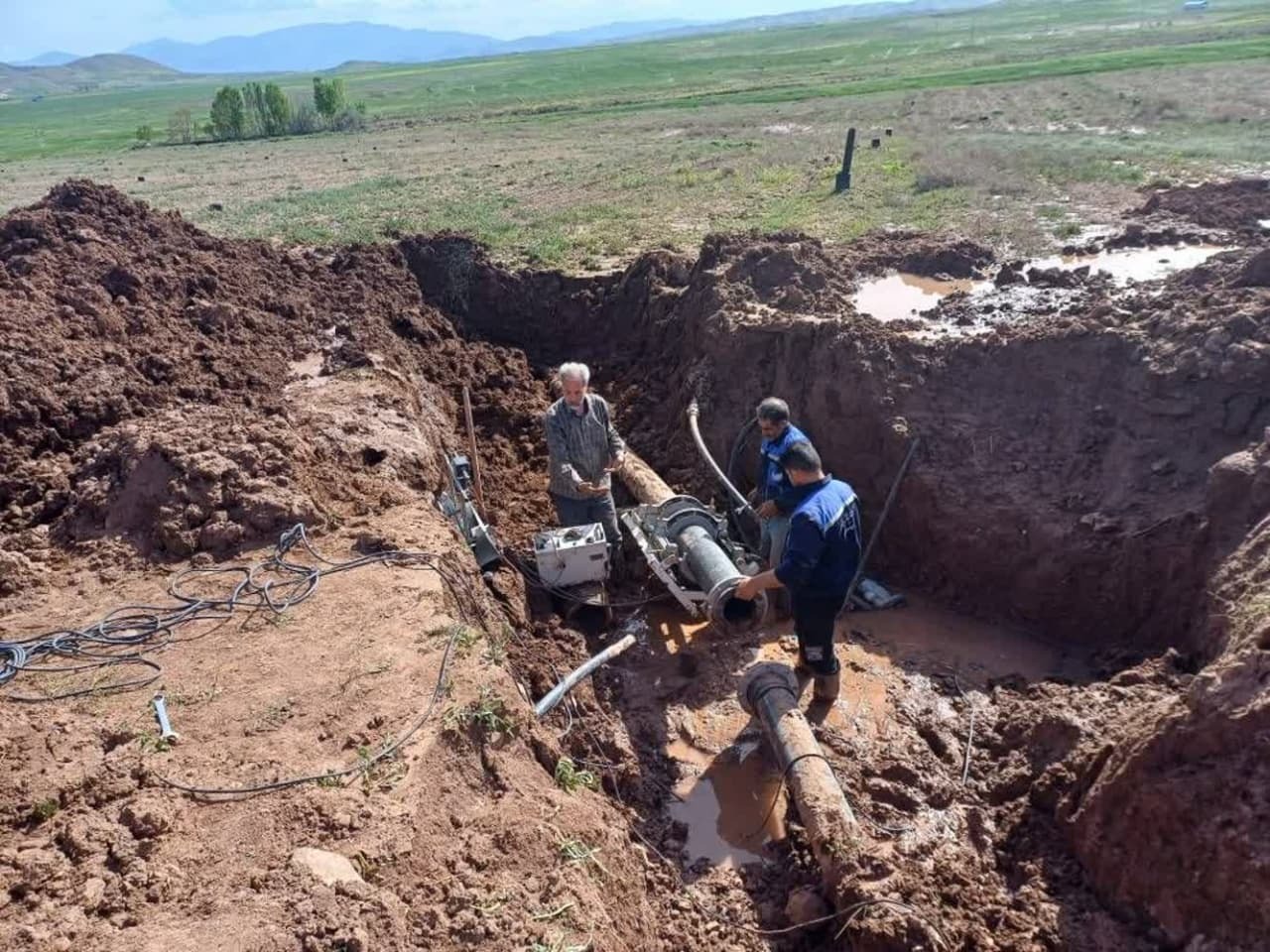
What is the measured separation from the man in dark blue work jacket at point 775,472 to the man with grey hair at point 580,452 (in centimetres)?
150

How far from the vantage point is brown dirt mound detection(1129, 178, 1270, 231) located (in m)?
12.7

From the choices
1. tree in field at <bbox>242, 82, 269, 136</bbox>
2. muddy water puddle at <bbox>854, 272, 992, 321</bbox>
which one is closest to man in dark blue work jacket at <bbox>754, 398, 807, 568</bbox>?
muddy water puddle at <bbox>854, 272, 992, 321</bbox>

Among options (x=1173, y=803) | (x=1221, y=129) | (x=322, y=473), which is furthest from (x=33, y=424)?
(x=1221, y=129)

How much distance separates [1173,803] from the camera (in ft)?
Result: 14.8

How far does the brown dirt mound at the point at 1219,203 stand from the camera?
12734 mm

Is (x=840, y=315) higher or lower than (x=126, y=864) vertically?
higher

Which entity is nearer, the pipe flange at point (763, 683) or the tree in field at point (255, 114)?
the pipe flange at point (763, 683)

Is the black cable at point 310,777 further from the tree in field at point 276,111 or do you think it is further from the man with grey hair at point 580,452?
the tree in field at point 276,111

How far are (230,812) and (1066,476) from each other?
7.30m

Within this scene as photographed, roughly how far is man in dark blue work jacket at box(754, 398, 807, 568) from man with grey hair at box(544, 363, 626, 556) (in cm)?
150

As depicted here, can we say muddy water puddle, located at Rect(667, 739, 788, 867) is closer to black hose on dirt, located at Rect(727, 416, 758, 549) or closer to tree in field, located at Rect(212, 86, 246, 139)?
black hose on dirt, located at Rect(727, 416, 758, 549)

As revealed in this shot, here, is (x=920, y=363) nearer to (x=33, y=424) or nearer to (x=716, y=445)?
(x=716, y=445)

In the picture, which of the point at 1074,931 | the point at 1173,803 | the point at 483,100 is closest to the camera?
the point at 1173,803

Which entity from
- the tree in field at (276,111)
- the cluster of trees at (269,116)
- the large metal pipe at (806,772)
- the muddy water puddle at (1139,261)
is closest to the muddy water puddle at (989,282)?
the muddy water puddle at (1139,261)
